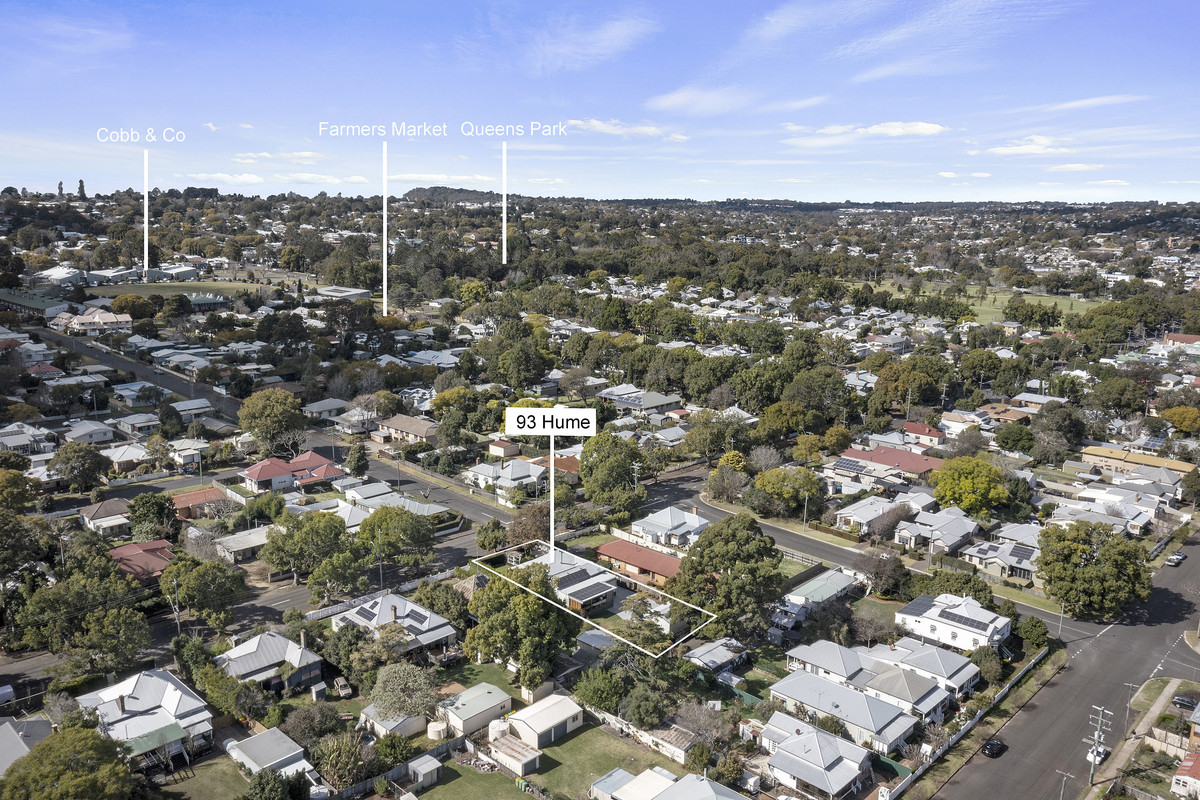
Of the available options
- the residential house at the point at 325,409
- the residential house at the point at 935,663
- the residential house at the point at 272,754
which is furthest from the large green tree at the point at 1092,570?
the residential house at the point at 325,409

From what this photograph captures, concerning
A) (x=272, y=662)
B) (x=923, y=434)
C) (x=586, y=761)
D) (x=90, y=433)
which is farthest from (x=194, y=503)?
(x=923, y=434)

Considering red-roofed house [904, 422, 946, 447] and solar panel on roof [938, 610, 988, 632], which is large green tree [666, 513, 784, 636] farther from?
red-roofed house [904, 422, 946, 447]

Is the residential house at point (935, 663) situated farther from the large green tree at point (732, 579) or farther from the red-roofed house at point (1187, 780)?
the red-roofed house at point (1187, 780)

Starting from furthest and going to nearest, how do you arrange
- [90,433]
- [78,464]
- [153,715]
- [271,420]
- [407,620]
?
[90,433] → [271,420] → [78,464] → [407,620] → [153,715]

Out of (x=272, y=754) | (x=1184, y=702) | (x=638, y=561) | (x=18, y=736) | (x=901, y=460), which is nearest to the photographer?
(x=18, y=736)

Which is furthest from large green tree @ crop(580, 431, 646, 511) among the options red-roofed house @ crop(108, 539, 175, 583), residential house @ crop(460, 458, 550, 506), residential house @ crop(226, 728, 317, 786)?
residential house @ crop(226, 728, 317, 786)

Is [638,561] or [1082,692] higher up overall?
[638,561]

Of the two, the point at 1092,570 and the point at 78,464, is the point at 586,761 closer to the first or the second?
the point at 1092,570
